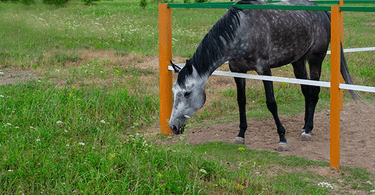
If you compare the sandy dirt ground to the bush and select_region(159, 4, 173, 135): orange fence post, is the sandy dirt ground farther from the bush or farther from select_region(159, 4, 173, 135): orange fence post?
the bush

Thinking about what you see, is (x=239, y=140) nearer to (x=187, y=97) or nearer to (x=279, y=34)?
(x=187, y=97)

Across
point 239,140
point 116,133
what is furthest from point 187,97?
point 116,133

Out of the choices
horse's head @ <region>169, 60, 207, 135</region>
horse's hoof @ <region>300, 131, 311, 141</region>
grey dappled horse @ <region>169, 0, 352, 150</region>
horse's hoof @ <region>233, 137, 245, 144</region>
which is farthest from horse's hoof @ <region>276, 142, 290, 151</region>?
horse's head @ <region>169, 60, 207, 135</region>

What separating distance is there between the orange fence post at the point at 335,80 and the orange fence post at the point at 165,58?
2.16 metres

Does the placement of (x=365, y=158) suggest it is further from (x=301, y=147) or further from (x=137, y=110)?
(x=137, y=110)

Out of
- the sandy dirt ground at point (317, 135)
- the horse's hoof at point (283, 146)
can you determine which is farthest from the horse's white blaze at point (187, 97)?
the horse's hoof at point (283, 146)

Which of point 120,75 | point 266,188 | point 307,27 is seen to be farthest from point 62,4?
point 266,188

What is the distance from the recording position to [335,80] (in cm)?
351

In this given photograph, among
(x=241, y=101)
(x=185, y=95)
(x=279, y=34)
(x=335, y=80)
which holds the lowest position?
(x=241, y=101)

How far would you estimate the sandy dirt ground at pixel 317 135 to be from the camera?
412cm

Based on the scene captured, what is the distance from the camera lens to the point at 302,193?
10.2 feet

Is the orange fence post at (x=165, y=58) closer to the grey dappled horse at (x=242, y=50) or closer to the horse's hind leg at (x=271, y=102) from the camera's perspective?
the grey dappled horse at (x=242, y=50)

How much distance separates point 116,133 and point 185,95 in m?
1.11

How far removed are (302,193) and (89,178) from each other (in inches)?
73.9
